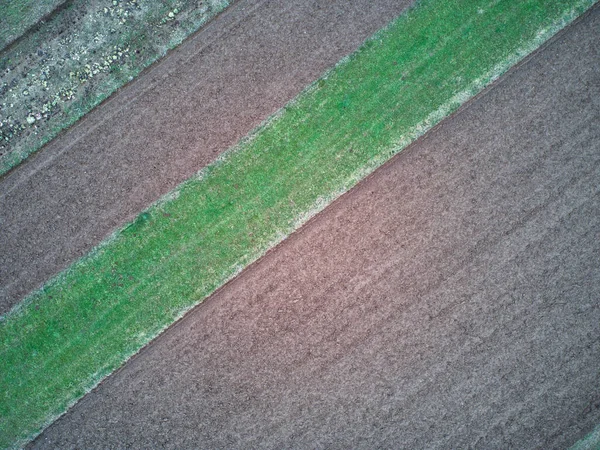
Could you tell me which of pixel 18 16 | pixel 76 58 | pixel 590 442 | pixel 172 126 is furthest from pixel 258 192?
pixel 590 442

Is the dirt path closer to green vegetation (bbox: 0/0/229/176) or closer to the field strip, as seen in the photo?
green vegetation (bbox: 0/0/229/176)

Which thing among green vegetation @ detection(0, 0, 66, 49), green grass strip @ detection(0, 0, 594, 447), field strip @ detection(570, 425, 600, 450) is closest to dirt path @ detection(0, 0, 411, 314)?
green grass strip @ detection(0, 0, 594, 447)

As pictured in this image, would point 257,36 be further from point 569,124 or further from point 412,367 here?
point 412,367

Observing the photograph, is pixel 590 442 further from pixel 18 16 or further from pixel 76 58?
pixel 18 16

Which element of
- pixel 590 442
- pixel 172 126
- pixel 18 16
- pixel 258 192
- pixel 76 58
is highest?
pixel 18 16

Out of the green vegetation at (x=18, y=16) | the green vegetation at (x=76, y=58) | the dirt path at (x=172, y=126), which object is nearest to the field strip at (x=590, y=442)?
the dirt path at (x=172, y=126)
